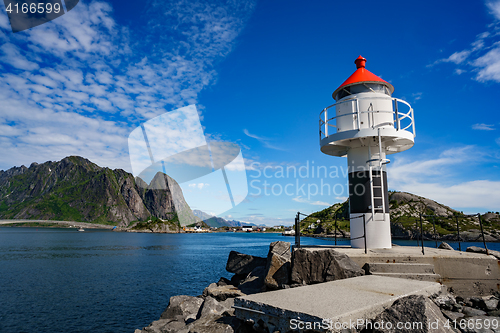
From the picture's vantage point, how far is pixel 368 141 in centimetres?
1198

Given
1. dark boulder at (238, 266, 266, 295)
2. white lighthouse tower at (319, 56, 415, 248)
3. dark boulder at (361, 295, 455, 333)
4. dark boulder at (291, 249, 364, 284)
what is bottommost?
dark boulder at (238, 266, 266, 295)

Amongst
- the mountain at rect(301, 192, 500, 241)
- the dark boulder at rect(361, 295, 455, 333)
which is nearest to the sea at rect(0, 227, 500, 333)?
the dark boulder at rect(361, 295, 455, 333)

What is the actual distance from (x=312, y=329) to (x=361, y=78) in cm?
1083

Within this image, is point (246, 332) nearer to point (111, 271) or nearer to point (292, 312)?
point (292, 312)

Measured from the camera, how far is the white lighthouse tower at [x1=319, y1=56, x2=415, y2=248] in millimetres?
11594

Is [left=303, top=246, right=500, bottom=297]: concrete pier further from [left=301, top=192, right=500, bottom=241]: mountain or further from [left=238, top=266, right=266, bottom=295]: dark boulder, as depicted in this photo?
[left=301, top=192, right=500, bottom=241]: mountain

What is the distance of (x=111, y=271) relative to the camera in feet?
101

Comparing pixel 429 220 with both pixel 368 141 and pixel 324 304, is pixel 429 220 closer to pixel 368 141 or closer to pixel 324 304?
pixel 368 141

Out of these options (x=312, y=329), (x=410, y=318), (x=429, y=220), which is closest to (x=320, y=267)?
(x=410, y=318)

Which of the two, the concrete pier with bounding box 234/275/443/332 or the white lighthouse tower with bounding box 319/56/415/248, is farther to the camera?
the white lighthouse tower with bounding box 319/56/415/248

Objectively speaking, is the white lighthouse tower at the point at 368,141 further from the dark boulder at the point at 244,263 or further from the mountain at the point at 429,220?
the mountain at the point at 429,220

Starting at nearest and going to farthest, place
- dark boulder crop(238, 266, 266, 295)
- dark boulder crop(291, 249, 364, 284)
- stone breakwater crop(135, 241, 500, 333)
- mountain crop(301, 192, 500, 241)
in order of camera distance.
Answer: stone breakwater crop(135, 241, 500, 333), dark boulder crop(291, 249, 364, 284), dark boulder crop(238, 266, 266, 295), mountain crop(301, 192, 500, 241)

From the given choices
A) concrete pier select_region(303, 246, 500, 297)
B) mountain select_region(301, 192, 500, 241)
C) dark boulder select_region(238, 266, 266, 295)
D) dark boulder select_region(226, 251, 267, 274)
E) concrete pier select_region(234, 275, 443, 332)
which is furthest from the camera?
mountain select_region(301, 192, 500, 241)

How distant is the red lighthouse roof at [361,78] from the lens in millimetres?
12211
